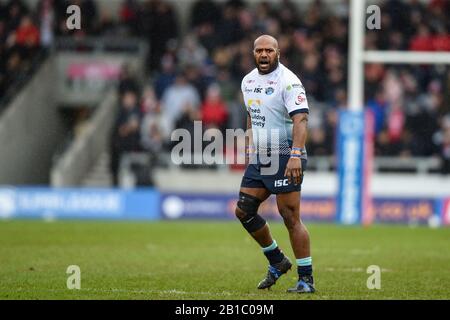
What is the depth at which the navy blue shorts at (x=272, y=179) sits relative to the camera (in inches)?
420

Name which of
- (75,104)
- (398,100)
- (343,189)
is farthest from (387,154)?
(75,104)

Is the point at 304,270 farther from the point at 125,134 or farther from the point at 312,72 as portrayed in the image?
the point at 312,72

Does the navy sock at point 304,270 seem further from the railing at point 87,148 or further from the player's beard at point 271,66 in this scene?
the railing at point 87,148

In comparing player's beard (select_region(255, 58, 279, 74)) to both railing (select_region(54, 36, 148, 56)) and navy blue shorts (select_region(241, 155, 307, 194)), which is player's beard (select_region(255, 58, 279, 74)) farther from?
railing (select_region(54, 36, 148, 56))

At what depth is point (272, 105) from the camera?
10766 mm

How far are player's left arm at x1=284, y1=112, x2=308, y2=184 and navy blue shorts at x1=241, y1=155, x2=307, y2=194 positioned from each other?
0.09 metres

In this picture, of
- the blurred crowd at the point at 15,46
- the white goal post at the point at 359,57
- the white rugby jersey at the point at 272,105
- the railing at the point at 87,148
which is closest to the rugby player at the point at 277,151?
Answer: the white rugby jersey at the point at 272,105

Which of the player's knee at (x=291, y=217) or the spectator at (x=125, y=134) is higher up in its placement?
the spectator at (x=125, y=134)

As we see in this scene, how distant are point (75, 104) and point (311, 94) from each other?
7.14m

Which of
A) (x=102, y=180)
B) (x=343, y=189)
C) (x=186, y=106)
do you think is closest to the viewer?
(x=343, y=189)

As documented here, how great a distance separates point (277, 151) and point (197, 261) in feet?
12.6

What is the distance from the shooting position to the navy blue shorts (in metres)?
10.7

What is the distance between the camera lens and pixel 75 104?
30.3 metres
